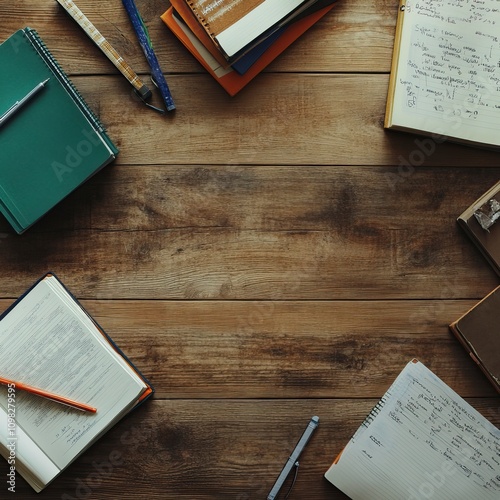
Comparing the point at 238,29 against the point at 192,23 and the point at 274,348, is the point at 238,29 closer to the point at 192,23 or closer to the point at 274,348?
the point at 192,23

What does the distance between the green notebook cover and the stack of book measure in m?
0.23

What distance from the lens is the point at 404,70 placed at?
1.11m

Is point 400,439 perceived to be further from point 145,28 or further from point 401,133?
point 145,28

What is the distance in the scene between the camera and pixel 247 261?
1.12 metres

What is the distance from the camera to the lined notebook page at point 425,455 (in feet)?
3.58

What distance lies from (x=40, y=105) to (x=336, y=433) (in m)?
0.80

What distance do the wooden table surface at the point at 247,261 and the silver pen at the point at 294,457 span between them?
0.02m

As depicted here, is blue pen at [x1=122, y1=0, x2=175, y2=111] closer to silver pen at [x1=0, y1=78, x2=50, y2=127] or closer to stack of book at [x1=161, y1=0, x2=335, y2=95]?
stack of book at [x1=161, y1=0, x2=335, y2=95]

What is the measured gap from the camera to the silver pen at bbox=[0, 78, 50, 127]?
1.03 m

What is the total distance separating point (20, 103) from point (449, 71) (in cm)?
78

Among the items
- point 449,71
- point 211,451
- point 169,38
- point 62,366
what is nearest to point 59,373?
point 62,366

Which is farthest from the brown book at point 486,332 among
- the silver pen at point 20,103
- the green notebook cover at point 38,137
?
the silver pen at point 20,103

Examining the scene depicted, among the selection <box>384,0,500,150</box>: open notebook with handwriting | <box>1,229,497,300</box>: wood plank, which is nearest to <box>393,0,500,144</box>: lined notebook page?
<box>384,0,500,150</box>: open notebook with handwriting

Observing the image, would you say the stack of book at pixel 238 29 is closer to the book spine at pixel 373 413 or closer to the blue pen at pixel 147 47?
the blue pen at pixel 147 47
